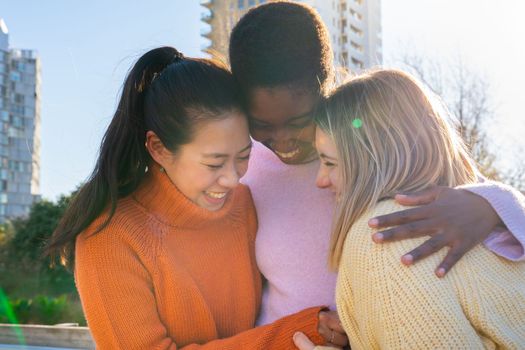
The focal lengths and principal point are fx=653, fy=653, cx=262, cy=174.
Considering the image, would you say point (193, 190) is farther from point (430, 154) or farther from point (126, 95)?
point (430, 154)

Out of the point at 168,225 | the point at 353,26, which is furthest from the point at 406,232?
the point at 353,26

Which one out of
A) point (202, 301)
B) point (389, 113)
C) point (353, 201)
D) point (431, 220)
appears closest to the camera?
point (431, 220)

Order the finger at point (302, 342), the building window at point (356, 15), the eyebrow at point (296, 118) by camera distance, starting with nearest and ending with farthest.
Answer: the finger at point (302, 342)
the eyebrow at point (296, 118)
the building window at point (356, 15)

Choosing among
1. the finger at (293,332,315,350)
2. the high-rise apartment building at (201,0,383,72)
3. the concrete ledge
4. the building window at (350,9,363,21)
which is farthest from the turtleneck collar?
the building window at (350,9,363,21)

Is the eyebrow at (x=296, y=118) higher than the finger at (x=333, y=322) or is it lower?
higher

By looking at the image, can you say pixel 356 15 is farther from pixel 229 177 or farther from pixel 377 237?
pixel 377 237

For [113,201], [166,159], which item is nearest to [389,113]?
[166,159]

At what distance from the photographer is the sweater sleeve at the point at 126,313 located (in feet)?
6.11

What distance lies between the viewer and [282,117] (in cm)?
204

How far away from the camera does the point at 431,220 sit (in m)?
1.59

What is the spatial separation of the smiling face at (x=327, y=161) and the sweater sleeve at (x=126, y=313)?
1.22 ft

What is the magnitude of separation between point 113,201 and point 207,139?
33 cm

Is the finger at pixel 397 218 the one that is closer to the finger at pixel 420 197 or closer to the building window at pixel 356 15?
the finger at pixel 420 197

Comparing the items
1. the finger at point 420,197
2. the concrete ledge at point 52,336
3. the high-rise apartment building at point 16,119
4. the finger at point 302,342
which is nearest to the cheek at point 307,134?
the finger at point 420,197
